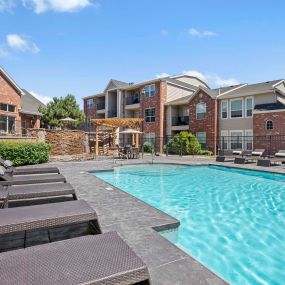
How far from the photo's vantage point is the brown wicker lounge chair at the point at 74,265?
83.0 inches

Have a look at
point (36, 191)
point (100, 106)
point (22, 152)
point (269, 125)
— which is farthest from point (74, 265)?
point (100, 106)

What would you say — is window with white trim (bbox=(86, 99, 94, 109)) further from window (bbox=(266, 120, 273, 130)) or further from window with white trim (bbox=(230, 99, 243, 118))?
window (bbox=(266, 120, 273, 130))

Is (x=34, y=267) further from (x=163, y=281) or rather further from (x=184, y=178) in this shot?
(x=184, y=178)

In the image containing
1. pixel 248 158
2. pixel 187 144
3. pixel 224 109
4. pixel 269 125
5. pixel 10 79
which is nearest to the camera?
pixel 248 158

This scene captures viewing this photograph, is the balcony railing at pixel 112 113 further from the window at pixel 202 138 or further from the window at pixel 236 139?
the window at pixel 236 139

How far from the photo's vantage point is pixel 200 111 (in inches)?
1083

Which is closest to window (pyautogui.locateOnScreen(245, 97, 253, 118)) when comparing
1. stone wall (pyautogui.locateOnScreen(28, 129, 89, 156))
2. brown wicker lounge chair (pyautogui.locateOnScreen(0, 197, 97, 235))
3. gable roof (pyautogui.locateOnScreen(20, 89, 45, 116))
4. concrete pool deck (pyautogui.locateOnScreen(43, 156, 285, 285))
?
stone wall (pyautogui.locateOnScreen(28, 129, 89, 156))

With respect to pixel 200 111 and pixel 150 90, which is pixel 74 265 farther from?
pixel 150 90

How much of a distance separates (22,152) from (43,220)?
12882 millimetres

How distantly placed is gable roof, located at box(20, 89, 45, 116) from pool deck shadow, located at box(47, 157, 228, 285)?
71.3ft

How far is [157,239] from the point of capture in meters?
4.04

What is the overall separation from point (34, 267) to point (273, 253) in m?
4.04

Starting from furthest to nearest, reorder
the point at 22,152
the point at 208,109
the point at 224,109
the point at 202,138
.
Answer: the point at 202,138 → the point at 208,109 → the point at 224,109 → the point at 22,152

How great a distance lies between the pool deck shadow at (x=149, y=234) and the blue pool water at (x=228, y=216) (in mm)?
802
